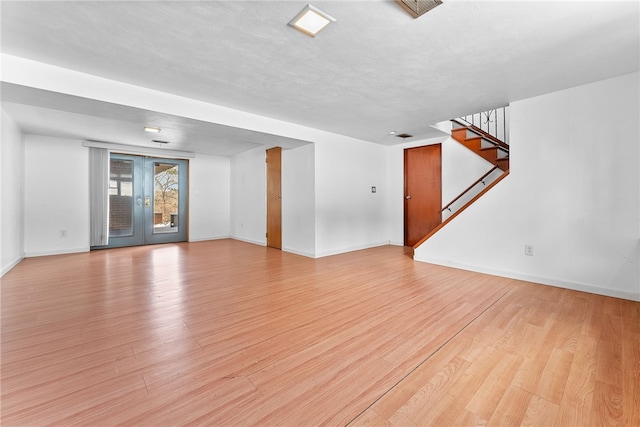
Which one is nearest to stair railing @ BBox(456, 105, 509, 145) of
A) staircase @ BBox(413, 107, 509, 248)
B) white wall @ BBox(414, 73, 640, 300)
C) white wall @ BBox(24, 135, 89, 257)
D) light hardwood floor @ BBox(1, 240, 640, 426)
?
staircase @ BBox(413, 107, 509, 248)

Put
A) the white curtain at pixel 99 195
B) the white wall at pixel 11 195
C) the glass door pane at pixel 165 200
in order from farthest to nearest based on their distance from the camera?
the glass door pane at pixel 165 200 → the white curtain at pixel 99 195 → the white wall at pixel 11 195

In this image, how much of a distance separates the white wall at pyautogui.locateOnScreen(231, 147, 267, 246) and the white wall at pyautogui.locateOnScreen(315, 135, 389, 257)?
1.87 meters

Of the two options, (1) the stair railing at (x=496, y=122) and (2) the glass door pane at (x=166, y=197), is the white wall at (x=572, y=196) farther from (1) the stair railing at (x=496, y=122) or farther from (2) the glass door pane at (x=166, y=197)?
(2) the glass door pane at (x=166, y=197)

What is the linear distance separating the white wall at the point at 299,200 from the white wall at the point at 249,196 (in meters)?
0.95

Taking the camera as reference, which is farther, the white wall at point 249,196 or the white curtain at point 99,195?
the white wall at point 249,196

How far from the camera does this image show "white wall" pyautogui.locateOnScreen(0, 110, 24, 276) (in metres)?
3.71

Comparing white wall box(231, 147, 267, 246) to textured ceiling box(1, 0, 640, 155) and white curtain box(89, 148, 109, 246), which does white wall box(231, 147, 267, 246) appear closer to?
white curtain box(89, 148, 109, 246)

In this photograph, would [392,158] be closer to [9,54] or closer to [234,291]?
[234,291]

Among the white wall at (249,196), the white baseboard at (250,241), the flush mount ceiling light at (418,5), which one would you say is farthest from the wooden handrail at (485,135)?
the white baseboard at (250,241)

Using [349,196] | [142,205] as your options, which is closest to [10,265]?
[142,205]

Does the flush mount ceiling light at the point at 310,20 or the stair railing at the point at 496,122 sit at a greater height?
the stair railing at the point at 496,122

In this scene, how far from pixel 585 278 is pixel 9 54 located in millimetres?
6282

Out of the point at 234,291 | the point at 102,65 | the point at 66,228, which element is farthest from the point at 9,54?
the point at 66,228

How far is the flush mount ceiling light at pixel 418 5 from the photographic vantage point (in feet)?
5.80
